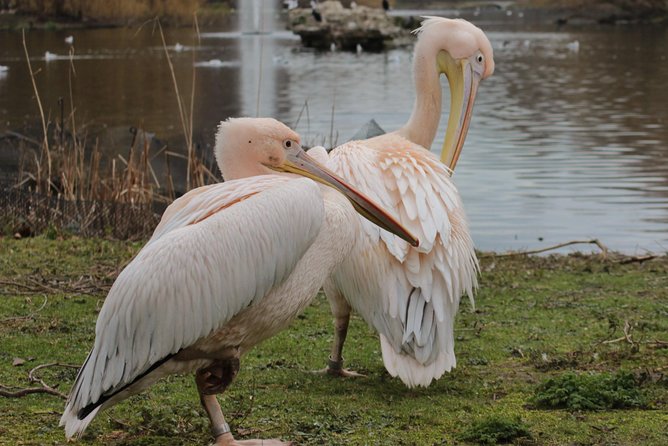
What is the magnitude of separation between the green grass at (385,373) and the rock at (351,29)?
24.9 metres

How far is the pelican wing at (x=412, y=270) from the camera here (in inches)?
159

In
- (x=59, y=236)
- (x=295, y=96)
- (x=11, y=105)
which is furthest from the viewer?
(x=295, y=96)

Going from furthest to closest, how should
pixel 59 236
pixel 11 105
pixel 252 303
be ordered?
1. pixel 11 105
2. pixel 59 236
3. pixel 252 303

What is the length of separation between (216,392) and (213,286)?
368 mm

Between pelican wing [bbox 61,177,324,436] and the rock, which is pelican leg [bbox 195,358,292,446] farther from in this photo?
the rock

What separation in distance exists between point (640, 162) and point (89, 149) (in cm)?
578

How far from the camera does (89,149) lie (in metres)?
10.0

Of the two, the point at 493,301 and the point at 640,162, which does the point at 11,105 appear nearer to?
the point at 640,162

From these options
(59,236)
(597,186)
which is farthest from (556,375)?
(597,186)

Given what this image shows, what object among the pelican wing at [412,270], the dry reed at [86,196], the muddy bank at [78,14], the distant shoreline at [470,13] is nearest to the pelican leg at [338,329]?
the pelican wing at [412,270]

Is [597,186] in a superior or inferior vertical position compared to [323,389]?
inferior

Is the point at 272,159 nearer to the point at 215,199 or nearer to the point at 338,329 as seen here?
the point at 215,199

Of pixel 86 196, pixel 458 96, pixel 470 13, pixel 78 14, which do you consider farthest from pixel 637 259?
pixel 470 13

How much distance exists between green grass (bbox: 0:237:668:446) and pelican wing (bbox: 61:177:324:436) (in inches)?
13.7
